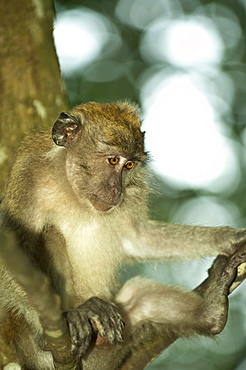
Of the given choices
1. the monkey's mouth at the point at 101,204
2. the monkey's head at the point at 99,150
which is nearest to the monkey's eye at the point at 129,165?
the monkey's head at the point at 99,150

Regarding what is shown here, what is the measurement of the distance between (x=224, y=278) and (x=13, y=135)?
9.28 feet

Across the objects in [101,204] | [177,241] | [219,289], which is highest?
[101,204]

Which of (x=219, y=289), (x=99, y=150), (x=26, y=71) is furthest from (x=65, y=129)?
(x=219, y=289)

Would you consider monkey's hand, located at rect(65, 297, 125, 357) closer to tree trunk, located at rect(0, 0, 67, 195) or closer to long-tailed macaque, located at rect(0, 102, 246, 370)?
long-tailed macaque, located at rect(0, 102, 246, 370)

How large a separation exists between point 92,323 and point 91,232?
46.1 inches

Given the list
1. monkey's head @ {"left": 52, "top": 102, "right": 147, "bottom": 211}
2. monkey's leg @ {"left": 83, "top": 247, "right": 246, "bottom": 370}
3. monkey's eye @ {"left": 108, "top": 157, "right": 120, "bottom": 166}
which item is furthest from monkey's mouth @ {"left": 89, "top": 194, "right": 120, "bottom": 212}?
monkey's leg @ {"left": 83, "top": 247, "right": 246, "bottom": 370}

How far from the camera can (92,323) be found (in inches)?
168

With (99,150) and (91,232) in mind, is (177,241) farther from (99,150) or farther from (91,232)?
(99,150)

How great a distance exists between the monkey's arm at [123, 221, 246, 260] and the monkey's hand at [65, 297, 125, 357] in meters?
1.46

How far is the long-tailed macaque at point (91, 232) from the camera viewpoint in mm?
4527

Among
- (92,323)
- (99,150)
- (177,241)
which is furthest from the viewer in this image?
(177,241)

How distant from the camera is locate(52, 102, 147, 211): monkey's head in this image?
4.79 meters

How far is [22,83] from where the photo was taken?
578cm

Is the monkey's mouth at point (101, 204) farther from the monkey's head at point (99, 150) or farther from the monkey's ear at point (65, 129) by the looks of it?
the monkey's ear at point (65, 129)
